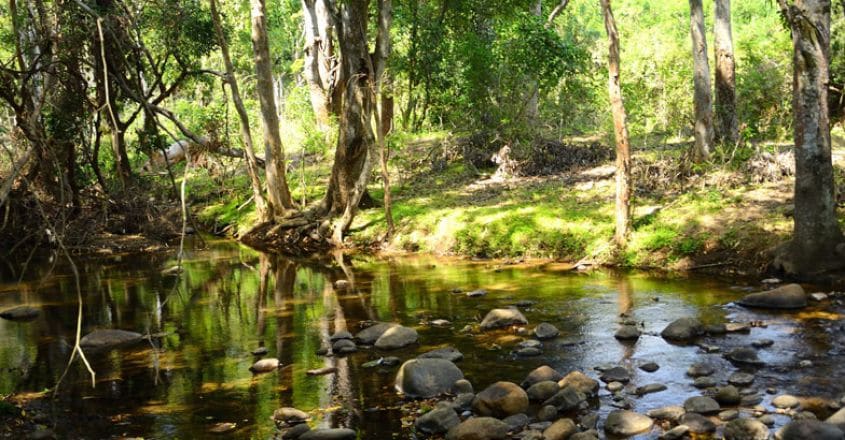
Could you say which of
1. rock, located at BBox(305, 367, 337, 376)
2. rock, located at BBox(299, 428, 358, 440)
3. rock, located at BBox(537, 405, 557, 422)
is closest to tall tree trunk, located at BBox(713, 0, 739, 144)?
rock, located at BBox(305, 367, 337, 376)

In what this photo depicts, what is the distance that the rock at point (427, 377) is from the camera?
7.44 m

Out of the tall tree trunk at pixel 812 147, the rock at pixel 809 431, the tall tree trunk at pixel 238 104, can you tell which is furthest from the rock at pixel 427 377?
the tall tree trunk at pixel 238 104

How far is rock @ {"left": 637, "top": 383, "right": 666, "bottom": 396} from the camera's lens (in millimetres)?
7112

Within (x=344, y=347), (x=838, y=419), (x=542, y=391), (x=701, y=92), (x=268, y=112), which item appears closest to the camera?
(x=838, y=419)

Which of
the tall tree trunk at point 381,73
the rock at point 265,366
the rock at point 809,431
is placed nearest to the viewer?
the rock at point 809,431

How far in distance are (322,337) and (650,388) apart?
4457 millimetres

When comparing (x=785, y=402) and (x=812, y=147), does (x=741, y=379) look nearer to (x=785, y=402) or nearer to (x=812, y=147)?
(x=785, y=402)

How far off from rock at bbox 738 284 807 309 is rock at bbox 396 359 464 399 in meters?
4.62

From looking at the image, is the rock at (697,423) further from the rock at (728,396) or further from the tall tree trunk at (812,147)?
the tall tree trunk at (812,147)

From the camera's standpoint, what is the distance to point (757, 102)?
21984mm

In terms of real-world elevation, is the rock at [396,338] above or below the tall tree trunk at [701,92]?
below

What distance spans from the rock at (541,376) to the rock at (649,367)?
91cm

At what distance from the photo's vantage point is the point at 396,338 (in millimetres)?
9352

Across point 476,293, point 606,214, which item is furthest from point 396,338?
point 606,214
